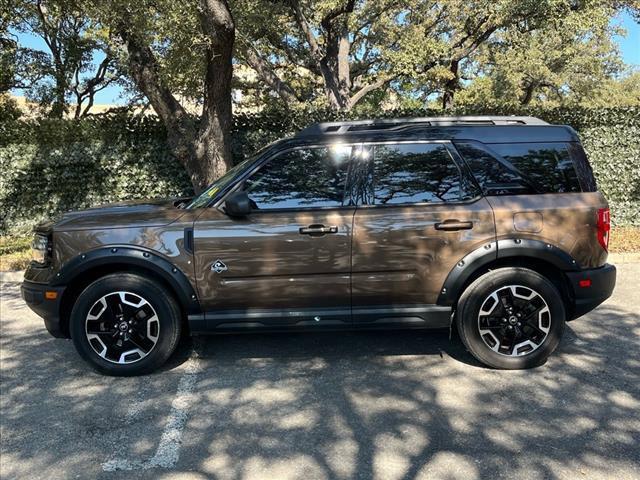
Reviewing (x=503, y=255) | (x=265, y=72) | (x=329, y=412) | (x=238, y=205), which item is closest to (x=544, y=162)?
(x=503, y=255)

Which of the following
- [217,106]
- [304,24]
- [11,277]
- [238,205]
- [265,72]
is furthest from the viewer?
[265,72]

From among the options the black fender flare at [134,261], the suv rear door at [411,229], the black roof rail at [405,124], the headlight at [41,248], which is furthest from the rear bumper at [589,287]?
the headlight at [41,248]

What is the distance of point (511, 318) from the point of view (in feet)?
13.5

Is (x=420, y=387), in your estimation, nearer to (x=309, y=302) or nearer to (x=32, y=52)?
(x=309, y=302)

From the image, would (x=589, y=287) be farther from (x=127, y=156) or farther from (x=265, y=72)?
(x=265, y=72)

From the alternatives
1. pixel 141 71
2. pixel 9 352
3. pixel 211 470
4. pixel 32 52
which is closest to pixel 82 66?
pixel 32 52

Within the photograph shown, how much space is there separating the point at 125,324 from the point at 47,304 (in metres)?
0.63

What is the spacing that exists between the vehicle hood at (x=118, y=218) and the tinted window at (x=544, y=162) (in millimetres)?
2694

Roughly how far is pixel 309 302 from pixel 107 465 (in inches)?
68.9

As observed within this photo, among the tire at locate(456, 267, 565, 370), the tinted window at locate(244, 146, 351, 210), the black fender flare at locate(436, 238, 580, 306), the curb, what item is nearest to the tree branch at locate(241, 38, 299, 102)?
the curb

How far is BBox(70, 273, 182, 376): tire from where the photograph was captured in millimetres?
4078

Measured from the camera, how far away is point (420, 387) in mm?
3857

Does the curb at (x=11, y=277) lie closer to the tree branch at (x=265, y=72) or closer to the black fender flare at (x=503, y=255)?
the black fender flare at (x=503, y=255)

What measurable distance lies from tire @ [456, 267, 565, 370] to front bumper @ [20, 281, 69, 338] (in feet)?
10.4
